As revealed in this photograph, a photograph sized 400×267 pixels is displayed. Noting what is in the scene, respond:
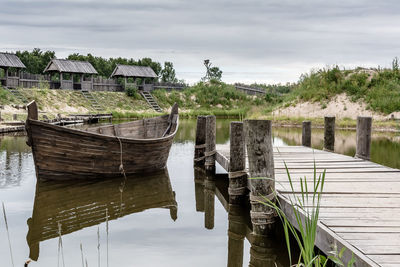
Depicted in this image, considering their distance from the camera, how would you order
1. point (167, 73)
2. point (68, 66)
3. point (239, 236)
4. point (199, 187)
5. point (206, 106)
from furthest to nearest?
point (167, 73) → point (206, 106) → point (68, 66) → point (199, 187) → point (239, 236)

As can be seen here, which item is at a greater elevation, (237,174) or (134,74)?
(134,74)

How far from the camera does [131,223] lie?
7215 mm

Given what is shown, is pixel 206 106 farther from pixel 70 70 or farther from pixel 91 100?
pixel 70 70

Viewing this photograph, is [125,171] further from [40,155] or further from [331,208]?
[331,208]

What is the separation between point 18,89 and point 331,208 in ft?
122

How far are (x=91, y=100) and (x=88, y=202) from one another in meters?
34.6

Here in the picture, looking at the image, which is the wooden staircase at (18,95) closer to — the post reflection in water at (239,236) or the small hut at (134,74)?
the small hut at (134,74)

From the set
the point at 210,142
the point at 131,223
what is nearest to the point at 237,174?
the point at 131,223

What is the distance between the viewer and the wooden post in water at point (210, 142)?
10.8m

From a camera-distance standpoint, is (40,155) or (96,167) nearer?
(40,155)

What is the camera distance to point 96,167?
10023 mm

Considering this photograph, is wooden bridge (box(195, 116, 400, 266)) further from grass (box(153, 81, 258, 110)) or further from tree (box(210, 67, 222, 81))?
tree (box(210, 67, 222, 81))

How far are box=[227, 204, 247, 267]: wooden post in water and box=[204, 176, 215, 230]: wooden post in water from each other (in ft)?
1.07

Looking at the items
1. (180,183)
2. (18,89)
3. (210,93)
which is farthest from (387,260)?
(210,93)
